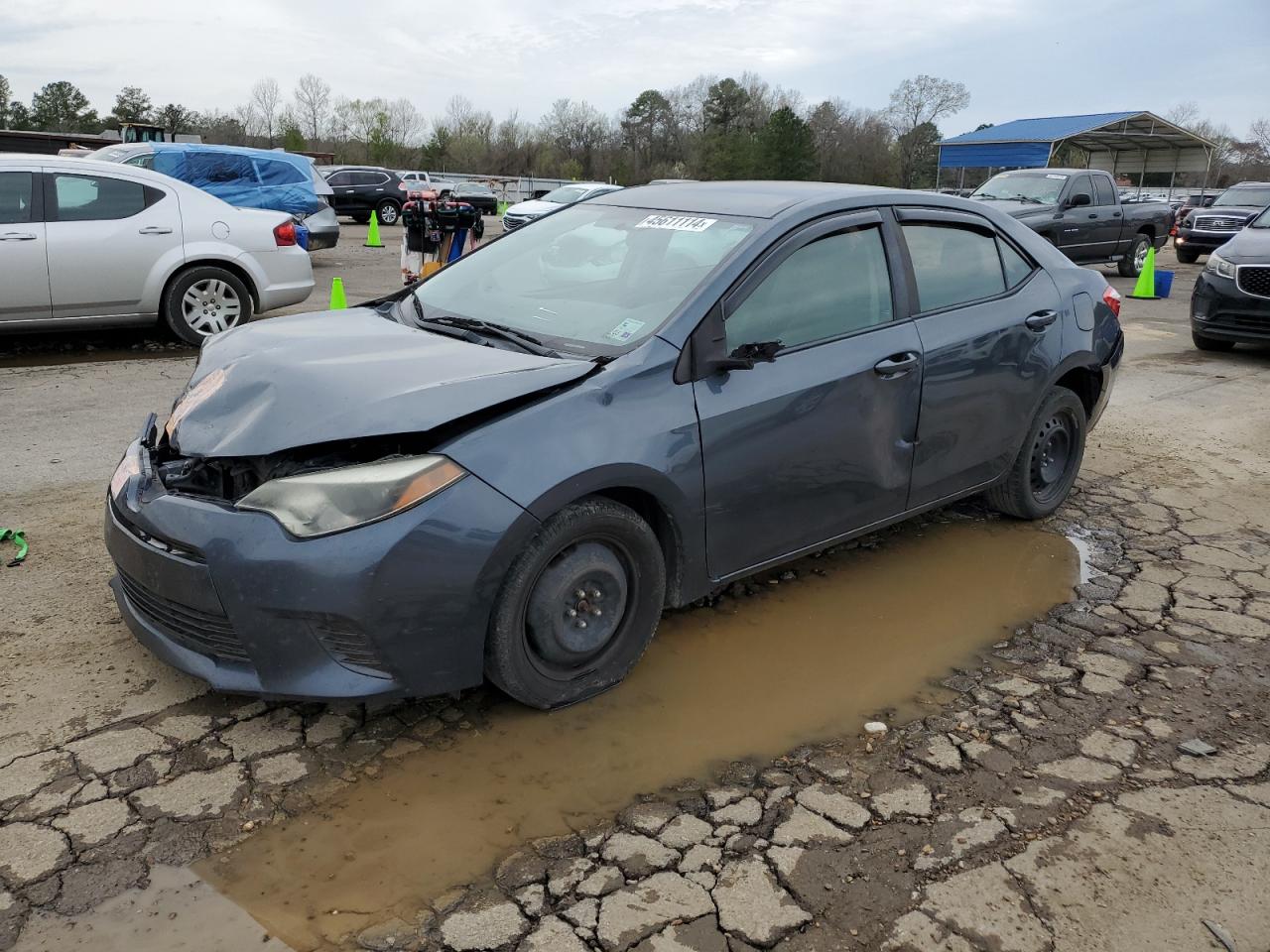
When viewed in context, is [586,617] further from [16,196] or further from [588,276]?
[16,196]

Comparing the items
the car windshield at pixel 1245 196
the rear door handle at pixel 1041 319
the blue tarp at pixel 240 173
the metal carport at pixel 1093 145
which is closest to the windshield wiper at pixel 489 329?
the rear door handle at pixel 1041 319

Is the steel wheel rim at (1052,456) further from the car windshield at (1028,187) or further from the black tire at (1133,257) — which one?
the black tire at (1133,257)

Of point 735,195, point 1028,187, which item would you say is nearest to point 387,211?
point 1028,187

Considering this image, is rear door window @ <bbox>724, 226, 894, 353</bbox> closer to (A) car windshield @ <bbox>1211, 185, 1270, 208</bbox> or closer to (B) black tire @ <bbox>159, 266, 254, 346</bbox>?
(B) black tire @ <bbox>159, 266, 254, 346</bbox>

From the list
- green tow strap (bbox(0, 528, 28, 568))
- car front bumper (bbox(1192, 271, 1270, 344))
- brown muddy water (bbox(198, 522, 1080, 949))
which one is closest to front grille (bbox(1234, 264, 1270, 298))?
car front bumper (bbox(1192, 271, 1270, 344))

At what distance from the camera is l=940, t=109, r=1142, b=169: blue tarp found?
102ft

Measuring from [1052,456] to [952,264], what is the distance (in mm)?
1329

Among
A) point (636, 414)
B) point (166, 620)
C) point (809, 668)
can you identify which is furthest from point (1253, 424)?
point (166, 620)

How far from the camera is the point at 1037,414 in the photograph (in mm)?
4793

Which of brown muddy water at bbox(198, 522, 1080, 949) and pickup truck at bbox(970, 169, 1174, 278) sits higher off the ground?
pickup truck at bbox(970, 169, 1174, 278)

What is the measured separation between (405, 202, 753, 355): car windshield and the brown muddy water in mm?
1202

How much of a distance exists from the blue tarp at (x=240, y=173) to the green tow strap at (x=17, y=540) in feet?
34.2

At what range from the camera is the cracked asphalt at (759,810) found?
2.35 m

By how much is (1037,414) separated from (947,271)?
3.08 ft
